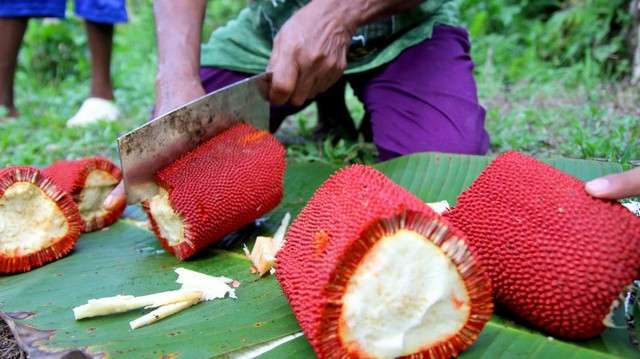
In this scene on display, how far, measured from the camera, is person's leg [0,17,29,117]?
11.3ft

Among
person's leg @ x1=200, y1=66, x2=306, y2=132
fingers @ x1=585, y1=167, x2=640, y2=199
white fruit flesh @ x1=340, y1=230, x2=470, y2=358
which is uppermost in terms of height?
fingers @ x1=585, y1=167, x2=640, y2=199

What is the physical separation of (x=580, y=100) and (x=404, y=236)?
2662mm

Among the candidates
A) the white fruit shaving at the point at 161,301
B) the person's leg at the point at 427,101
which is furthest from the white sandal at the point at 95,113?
the white fruit shaving at the point at 161,301

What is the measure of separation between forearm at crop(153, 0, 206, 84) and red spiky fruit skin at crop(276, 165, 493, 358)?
38.4 inches

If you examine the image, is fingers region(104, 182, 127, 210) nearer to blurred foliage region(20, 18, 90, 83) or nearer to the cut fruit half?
the cut fruit half

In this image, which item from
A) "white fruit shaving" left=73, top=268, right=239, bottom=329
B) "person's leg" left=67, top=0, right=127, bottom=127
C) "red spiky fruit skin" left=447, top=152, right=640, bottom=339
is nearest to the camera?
"red spiky fruit skin" left=447, top=152, right=640, bottom=339

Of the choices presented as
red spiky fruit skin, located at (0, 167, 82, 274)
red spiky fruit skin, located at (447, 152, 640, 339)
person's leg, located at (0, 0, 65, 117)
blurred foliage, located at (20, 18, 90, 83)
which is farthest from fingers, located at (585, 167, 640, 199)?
blurred foliage, located at (20, 18, 90, 83)

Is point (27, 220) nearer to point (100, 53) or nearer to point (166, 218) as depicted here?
point (166, 218)

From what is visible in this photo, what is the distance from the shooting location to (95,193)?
6.08 feet

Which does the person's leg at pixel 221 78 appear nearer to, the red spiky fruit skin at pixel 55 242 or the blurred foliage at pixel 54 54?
the red spiky fruit skin at pixel 55 242

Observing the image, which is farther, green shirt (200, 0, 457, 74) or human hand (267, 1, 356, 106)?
green shirt (200, 0, 457, 74)

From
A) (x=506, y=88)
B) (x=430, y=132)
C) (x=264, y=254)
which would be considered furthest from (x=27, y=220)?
(x=506, y=88)

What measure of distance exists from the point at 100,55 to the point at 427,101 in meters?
2.33

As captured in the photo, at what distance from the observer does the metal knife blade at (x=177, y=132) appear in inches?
58.7
